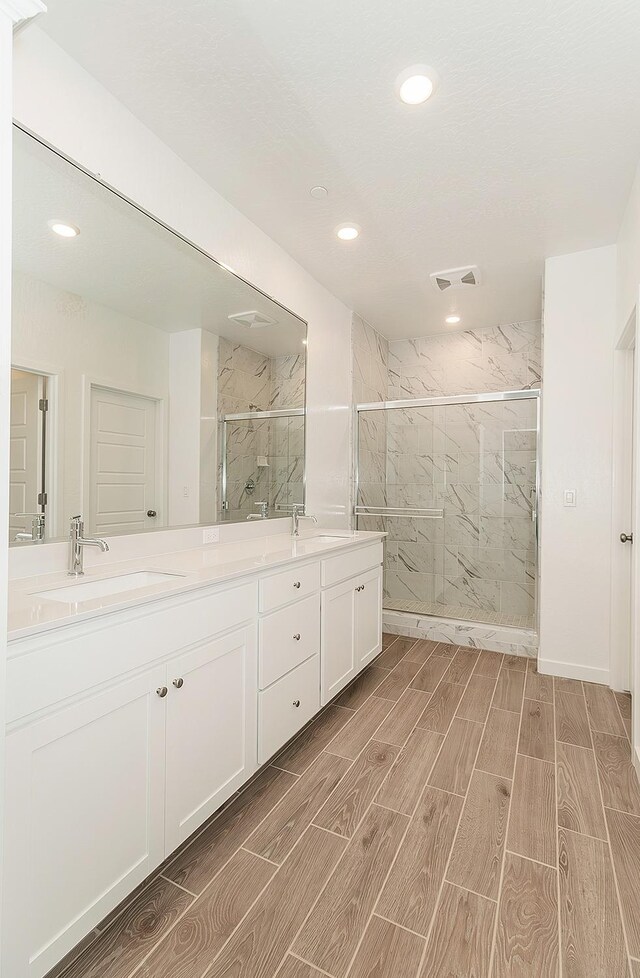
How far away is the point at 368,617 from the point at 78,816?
1985 mm

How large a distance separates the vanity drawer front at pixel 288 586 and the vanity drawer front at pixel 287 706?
32 centimetres

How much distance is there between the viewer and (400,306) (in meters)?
3.92

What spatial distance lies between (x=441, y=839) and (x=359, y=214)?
2.86m

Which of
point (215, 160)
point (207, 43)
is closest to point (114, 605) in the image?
point (207, 43)

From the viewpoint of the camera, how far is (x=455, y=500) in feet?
13.0

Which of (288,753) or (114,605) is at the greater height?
(114,605)

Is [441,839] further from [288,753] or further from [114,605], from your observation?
[114,605]

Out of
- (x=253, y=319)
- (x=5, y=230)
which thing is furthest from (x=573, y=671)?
(x=5, y=230)

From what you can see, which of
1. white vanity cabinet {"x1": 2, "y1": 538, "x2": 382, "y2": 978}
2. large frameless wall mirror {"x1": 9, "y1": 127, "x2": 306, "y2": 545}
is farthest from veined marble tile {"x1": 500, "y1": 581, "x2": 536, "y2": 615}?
white vanity cabinet {"x1": 2, "y1": 538, "x2": 382, "y2": 978}

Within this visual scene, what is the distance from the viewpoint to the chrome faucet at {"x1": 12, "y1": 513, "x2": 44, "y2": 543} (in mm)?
1532

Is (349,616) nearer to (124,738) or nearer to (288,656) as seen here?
(288,656)

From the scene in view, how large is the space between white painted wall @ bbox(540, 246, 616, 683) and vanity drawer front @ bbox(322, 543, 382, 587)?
1.10 m

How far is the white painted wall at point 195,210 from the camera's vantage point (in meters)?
1.57

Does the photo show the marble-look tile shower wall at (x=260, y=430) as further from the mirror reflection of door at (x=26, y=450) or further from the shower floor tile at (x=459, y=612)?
the shower floor tile at (x=459, y=612)
